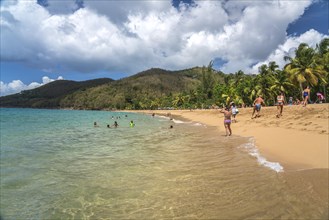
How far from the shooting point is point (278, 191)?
6.68 m

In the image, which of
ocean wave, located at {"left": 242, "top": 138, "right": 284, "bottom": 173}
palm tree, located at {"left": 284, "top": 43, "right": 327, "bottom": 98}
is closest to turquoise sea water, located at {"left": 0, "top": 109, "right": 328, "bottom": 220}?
ocean wave, located at {"left": 242, "top": 138, "right": 284, "bottom": 173}

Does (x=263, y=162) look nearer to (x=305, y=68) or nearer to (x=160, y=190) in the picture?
(x=160, y=190)

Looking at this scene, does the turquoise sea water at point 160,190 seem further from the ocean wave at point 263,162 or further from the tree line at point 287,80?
the tree line at point 287,80

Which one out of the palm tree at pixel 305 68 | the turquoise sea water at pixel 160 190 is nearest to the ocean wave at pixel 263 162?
the turquoise sea water at pixel 160 190

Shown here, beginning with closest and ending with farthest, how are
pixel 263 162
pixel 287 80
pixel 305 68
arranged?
1. pixel 263 162
2. pixel 305 68
3. pixel 287 80

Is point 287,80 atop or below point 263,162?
atop

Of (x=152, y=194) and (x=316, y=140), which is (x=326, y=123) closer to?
(x=316, y=140)

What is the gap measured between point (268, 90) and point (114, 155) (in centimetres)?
5053

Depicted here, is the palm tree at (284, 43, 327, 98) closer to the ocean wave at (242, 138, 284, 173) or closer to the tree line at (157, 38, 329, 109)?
the tree line at (157, 38, 329, 109)

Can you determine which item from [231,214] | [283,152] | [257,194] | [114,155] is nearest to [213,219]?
[231,214]

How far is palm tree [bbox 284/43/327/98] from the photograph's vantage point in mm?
44625

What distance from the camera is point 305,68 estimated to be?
45.0 metres

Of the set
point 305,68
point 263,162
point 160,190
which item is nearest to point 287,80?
point 305,68

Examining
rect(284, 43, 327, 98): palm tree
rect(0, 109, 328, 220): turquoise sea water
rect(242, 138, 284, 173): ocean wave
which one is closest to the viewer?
rect(0, 109, 328, 220): turquoise sea water
